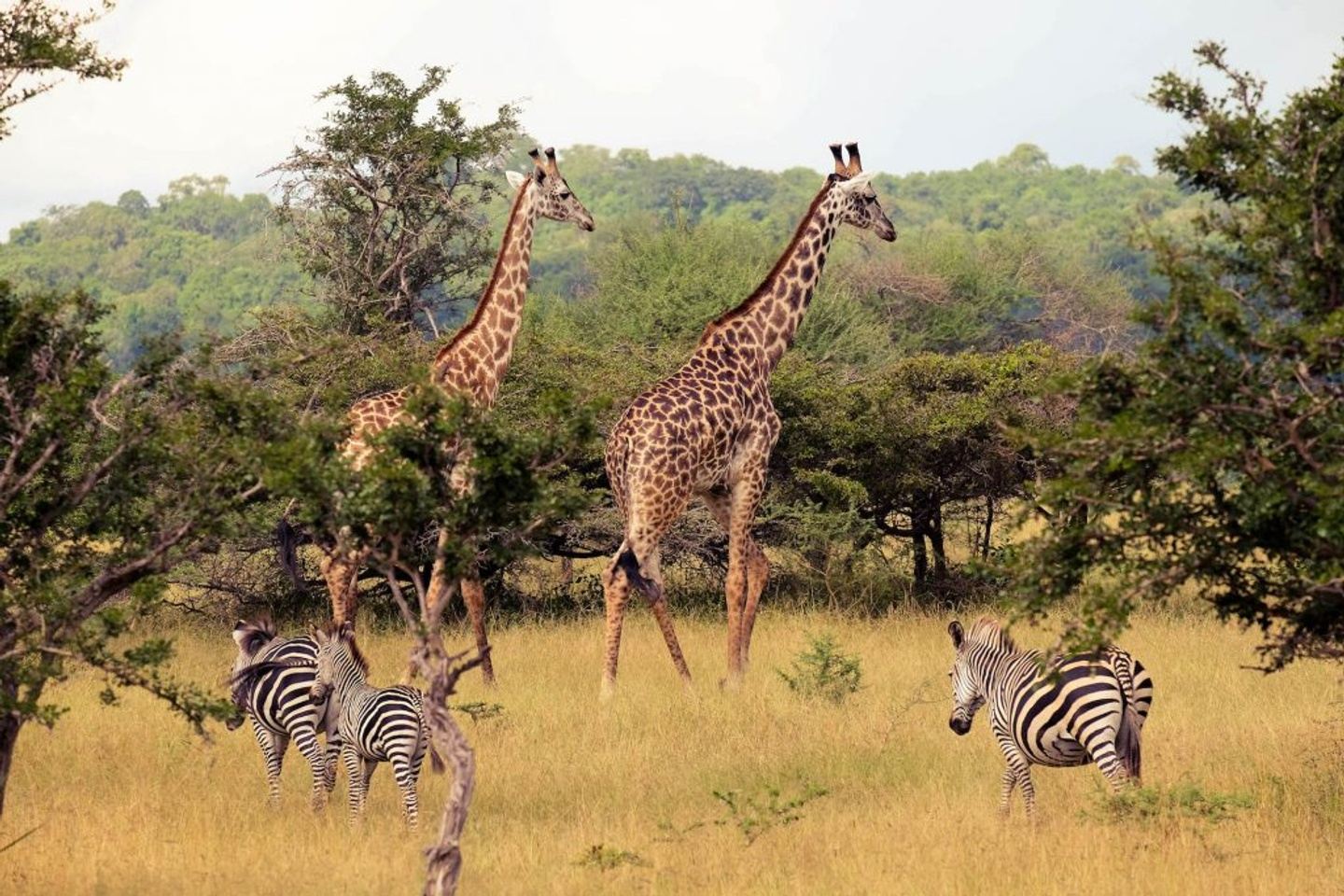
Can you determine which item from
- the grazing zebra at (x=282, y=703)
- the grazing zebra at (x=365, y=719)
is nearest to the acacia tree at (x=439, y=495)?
the grazing zebra at (x=365, y=719)

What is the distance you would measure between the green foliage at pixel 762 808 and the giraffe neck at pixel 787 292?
5138 mm

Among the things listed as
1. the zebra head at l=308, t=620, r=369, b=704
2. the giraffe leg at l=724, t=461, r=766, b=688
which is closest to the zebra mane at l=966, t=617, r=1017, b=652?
the zebra head at l=308, t=620, r=369, b=704

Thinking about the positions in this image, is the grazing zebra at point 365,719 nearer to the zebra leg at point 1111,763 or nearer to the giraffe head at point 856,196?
the zebra leg at point 1111,763

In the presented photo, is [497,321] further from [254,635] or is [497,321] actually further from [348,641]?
[348,641]

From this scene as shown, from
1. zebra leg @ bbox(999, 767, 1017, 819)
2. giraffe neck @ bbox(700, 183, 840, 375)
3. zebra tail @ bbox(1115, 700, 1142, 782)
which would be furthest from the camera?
giraffe neck @ bbox(700, 183, 840, 375)

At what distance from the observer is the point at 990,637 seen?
1065cm

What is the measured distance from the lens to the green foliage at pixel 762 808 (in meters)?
10.2

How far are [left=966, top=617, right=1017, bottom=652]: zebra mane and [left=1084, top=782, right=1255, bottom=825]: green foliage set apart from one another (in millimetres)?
979

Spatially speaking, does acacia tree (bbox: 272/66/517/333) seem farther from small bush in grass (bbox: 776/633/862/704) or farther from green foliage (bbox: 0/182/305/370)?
green foliage (bbox: 0/182/305/370)

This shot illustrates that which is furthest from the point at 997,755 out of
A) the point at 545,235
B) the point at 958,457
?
the point at 545,235

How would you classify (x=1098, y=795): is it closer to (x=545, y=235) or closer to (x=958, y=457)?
(x=958, y=457)

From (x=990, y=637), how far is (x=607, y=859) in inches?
103

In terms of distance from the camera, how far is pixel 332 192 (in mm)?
22828

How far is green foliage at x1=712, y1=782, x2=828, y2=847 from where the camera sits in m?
10.2
